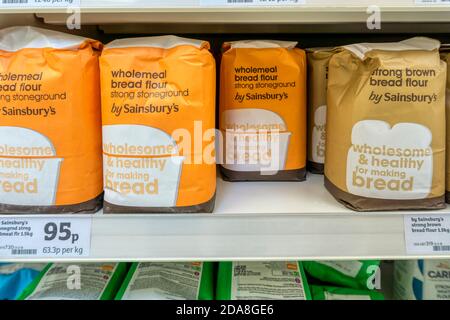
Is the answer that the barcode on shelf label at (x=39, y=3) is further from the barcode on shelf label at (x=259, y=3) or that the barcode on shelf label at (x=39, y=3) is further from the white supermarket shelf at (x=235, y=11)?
the barcode on shelf label at (x=259, y=3)

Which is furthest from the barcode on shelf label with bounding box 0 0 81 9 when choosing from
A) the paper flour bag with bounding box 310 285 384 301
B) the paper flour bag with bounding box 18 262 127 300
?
the paper flour bag with bounding box 310 285 384 301

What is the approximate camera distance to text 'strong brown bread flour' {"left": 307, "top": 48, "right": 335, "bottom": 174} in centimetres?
78

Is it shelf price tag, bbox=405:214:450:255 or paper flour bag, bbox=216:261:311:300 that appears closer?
shelf price tag, bbox=405:214:450:255

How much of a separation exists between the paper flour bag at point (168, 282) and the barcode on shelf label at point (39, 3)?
1.97ft

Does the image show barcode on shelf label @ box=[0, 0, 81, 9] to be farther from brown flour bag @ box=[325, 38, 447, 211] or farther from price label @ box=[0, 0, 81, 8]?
brown flour bag @ box=[325, 38, 447, 211]

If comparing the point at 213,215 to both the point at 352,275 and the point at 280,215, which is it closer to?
the point at 280,215

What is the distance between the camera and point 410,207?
0.57 metres

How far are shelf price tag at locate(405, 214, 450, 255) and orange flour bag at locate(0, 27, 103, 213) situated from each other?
53 cm

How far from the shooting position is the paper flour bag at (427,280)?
80 centimetres

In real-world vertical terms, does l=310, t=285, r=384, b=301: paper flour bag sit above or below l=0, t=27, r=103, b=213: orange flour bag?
below

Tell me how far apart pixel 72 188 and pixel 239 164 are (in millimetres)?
344

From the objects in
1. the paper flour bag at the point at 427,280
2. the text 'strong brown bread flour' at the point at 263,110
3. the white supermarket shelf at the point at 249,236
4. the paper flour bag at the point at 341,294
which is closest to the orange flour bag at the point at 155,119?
the white supermarket shelf at the point at 249,236

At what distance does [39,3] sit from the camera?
50 cm

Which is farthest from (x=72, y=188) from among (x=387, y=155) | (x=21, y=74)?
(x=387, y=155)
